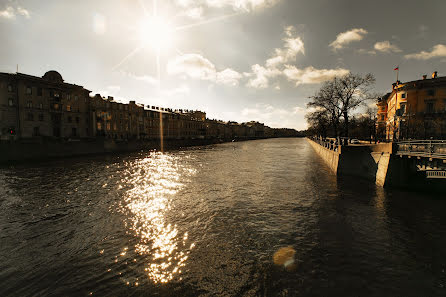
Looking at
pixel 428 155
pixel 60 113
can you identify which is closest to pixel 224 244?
pixel 428 155

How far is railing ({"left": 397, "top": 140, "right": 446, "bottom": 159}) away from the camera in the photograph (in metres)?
12.8

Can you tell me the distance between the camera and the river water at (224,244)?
6.31 m

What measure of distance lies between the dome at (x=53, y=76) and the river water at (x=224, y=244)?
50.2m

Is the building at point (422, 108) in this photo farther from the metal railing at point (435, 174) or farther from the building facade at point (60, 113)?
the building facade at point (60, 113)

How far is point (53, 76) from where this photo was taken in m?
51.0

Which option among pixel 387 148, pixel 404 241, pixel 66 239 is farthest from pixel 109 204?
pixel 387 148

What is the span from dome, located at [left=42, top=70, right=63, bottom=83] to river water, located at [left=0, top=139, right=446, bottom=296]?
50172mm

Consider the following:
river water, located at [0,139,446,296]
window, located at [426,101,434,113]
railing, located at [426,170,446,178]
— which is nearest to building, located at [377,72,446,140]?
window, located at [426,101,434,113]

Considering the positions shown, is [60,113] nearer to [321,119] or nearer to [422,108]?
[321,119]

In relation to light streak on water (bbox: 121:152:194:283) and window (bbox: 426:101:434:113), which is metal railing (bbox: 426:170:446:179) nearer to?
light streak on water (bbox: 121:152:194:283)

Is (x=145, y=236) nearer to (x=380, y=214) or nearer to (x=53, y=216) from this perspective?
(x=53, y=216)

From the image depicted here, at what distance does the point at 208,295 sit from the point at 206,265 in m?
1.38

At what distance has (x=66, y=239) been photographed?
923 centimetres

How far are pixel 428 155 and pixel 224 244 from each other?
626 inches
